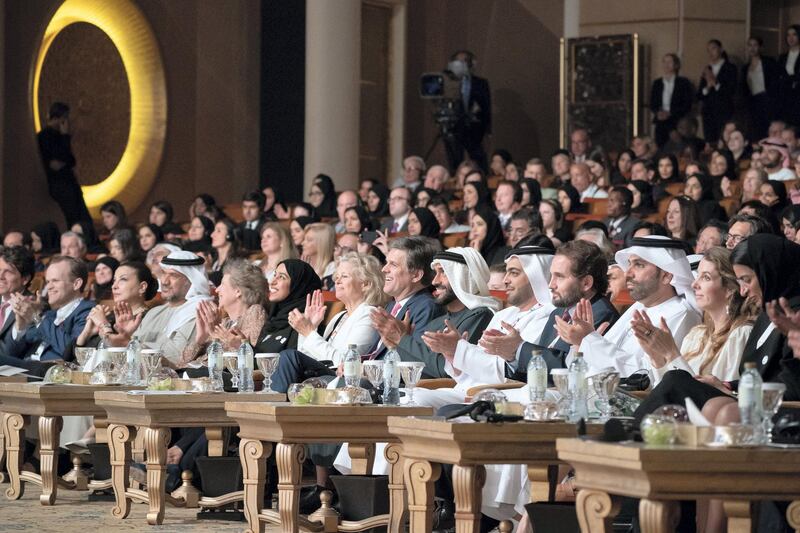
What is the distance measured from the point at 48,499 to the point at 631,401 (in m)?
3.10

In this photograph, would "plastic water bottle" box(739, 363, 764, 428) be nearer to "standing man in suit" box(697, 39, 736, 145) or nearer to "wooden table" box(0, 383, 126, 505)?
"wooden table" box(0, 383, 126, 505)

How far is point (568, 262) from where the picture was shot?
20.1 feet

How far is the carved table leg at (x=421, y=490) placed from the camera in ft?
15.1

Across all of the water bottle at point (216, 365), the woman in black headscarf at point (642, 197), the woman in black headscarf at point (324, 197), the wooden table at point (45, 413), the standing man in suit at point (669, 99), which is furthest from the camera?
the standing man in suit at point (669, 99)

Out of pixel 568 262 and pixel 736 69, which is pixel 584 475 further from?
pixel 736 69

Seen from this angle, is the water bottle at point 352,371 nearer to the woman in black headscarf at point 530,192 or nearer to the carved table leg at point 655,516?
the carved table leg at point 655,516

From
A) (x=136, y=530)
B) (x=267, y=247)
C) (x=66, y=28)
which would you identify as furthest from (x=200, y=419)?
(x=66, y=28)

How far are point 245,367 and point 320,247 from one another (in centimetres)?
346

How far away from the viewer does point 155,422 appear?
607cm

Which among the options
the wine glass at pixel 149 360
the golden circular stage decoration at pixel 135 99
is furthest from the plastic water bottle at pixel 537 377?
the golden circular stage decoration at pixel 135 99

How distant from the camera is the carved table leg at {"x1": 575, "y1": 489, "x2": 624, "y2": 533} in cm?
382

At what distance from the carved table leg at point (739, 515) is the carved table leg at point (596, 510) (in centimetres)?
29

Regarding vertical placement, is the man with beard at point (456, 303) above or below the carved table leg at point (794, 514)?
above

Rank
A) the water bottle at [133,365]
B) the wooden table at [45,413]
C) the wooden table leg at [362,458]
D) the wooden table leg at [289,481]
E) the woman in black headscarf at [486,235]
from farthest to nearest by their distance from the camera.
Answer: the woman in black headscarf at [486,235] < the water bottle at [133,365] < the wooden table at [45,413] < the wooden table leg at [362,458] < the wooden table leg at [289,481]
